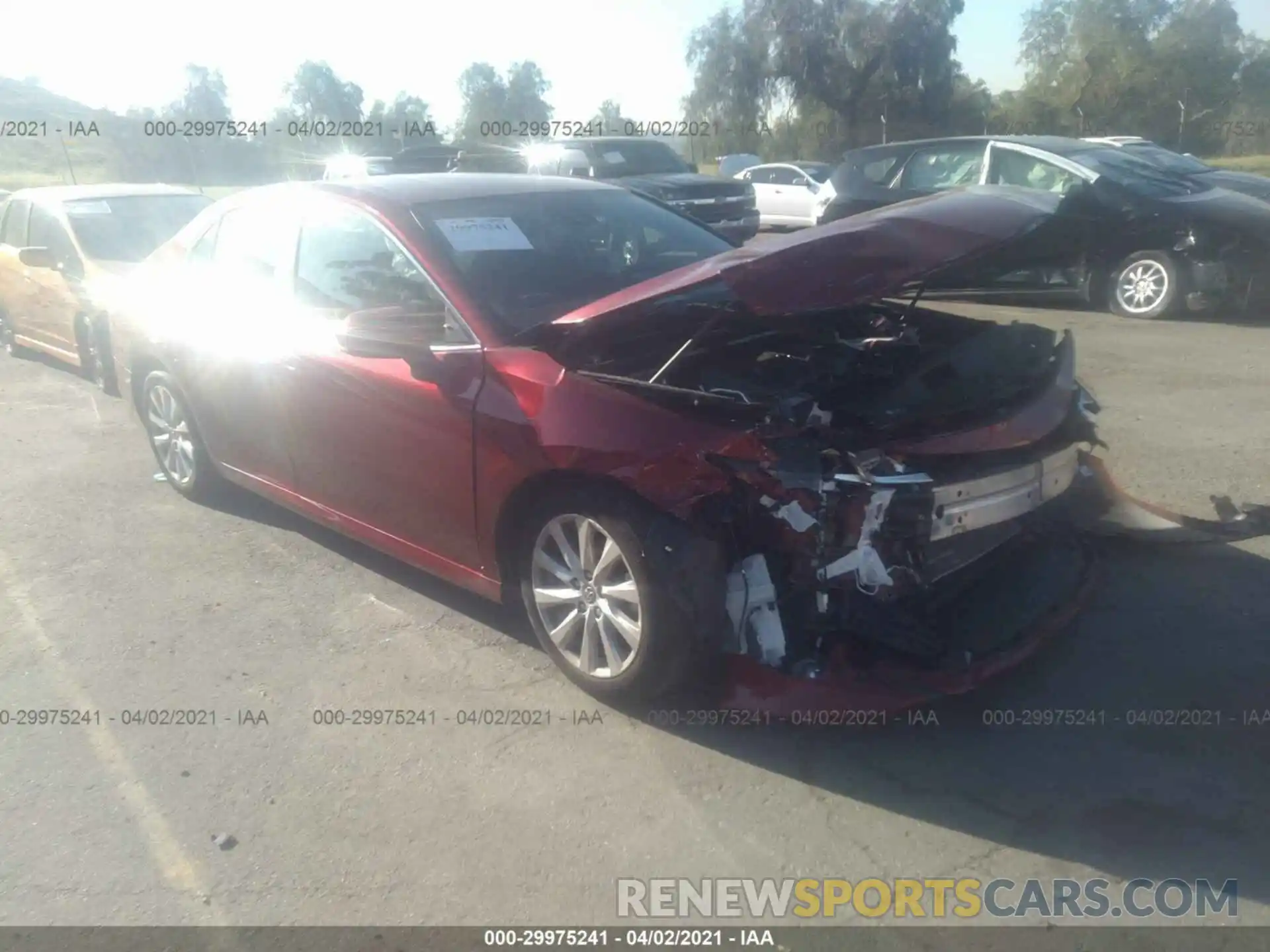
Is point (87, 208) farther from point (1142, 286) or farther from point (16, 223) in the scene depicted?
point (1142, 286)

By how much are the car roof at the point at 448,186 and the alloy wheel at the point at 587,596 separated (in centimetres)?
169

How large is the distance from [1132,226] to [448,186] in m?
7.30

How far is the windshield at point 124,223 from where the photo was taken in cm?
860

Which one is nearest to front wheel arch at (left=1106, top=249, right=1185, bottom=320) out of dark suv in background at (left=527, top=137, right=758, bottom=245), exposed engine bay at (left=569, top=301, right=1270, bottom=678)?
dark suv in background at (left=527, top=137, right=758, bottom=245)

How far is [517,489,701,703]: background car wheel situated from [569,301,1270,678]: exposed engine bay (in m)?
0.22

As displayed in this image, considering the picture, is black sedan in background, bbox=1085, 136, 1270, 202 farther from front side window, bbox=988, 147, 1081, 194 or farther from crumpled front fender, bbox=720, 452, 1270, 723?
crumpled front fender, bbox=720, 452, 1270, 723

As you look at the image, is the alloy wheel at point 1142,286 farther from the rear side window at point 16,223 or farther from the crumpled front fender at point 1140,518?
the rear side window at point 16,223

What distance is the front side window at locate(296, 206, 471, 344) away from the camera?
3.98m

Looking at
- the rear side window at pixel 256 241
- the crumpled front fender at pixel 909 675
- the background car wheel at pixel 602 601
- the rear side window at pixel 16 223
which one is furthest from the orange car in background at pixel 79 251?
the crumpled front fender at pixel 909 675

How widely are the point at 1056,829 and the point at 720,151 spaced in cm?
4062

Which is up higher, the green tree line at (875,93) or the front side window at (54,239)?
the green tree line at (875,93)

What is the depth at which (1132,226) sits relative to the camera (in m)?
9.55

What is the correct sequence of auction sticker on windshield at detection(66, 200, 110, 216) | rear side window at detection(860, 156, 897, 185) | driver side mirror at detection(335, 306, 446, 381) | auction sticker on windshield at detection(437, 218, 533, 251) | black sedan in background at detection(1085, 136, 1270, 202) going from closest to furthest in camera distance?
driver side mirror at detection(335, 306, 446, 381), auction sticker on windshield at detection(437, 218, 533, 251), auction sticker on windshield at detection(66, 200, 110, 216), black sedan in background at detection(1085, 136, 1270, 202), rear side window at detection(860, 156, 897, 185)

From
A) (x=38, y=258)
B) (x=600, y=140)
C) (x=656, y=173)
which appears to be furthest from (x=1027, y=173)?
(x=38, y=258)
